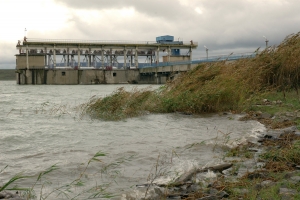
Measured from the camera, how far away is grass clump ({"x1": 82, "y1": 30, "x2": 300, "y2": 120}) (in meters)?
14.4

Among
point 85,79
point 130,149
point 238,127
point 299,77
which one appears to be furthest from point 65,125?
point 85,79

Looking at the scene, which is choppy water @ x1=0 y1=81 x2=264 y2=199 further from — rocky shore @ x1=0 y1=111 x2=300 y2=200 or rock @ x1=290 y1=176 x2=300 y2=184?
rock @ x1=290 y1=176 x2=300 y2=184

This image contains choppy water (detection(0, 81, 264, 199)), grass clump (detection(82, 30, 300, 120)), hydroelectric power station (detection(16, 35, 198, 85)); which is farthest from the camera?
hydroelectric power station (detection(16, 35, 198, 85))

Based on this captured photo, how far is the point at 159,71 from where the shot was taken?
70188mm

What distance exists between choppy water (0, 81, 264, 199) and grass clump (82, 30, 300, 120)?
2.85ft

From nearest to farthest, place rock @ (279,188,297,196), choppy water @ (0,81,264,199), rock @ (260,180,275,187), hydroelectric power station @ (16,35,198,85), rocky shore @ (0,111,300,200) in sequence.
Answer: rock @ (279,188,297,196), rocky shore @ (0,111,300,200), rock @ (260,180,275,187), choppy water @ (0,81,264,199), hydroelectric power station @ (16,35,198,85)

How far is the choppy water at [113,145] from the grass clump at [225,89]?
0.87m

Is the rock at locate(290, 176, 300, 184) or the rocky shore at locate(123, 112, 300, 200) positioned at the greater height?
the rock at locate(290, 176, 300, 184)

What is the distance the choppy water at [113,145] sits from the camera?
19.6 ft

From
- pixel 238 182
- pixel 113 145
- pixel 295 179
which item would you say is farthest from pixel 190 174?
pixel 113 145

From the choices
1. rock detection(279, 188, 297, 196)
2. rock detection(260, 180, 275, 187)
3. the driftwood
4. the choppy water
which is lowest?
the choppy water

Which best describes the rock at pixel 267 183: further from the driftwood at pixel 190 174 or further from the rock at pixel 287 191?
the driftwood at pixel 190 174

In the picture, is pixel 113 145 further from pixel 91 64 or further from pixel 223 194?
pixel 91 64

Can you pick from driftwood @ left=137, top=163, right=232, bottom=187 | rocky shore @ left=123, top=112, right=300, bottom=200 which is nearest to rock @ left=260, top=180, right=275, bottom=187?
rocky shore @ left=123, top=112, right=300, bottom=200
